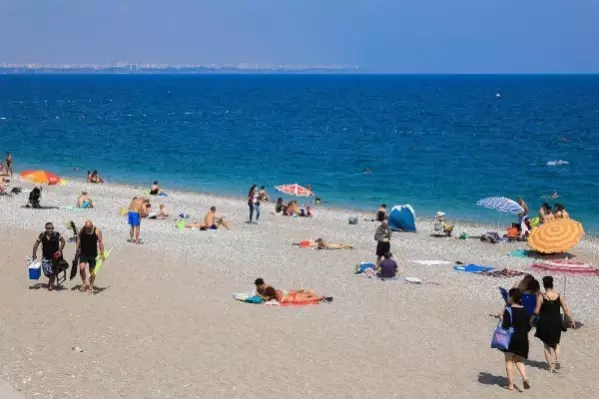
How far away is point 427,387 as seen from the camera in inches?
471

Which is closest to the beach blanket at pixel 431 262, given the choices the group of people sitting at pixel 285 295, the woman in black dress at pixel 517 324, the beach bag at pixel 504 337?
the group of people sitting at pixel 285 295

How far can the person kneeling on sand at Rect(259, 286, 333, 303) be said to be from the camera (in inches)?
658

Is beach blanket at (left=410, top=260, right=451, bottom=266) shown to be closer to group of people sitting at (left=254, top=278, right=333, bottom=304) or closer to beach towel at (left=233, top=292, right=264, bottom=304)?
group of people sitting at (left=254, top=278, right=333, bottom=304)

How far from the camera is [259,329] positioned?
14641 millimetres

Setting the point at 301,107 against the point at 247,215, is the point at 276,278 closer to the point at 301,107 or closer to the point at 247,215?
the point at 247,215

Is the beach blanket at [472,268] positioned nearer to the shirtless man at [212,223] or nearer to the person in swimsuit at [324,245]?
the person in swimsuit at [324,245]

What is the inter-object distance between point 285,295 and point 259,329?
220 cm

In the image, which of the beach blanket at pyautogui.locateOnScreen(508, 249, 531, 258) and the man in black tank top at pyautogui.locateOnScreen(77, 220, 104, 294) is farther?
the beach blanket at pyautogui.locateOnScreen(508, 249, 531, 258)

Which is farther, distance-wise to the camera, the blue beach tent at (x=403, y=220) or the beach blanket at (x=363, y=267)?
the blue beach tent at (x=403, y=220)

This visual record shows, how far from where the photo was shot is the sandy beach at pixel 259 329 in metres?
11.9

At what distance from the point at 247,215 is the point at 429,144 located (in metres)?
37.3

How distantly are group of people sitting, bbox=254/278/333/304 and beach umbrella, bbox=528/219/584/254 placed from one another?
7.50 meters

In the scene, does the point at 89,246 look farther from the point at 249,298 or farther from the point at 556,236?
the point at 556,236

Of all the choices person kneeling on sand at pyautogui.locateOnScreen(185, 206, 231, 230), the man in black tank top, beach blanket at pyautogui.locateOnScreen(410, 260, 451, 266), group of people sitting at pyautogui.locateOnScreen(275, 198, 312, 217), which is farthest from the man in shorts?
group of people sitting at pyautogui.locateOnScreen(275, 198, 312, 217)
